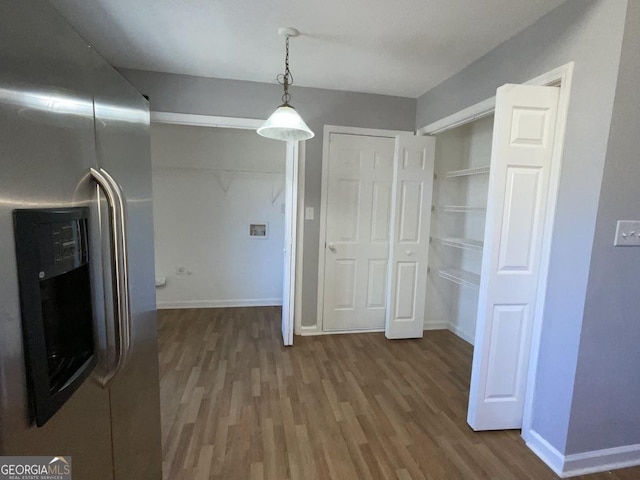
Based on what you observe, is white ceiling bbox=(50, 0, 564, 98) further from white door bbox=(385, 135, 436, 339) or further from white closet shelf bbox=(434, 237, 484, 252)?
white closet shelf bbox=(434, 237, 484, 252)

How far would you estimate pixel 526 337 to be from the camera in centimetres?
188

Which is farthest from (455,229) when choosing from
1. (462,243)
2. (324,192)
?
(324,192)

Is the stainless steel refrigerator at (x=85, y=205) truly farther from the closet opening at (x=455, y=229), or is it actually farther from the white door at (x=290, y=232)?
the closet opening at (x=455, y=229)

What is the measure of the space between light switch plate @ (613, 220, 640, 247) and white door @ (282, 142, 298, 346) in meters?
2.13

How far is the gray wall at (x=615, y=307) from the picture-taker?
1.44 metres

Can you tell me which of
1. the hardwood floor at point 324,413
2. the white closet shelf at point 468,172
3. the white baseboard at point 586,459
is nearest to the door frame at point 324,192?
the hardwood floor at point 324,413

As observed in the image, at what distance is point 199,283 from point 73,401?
3.38 meters

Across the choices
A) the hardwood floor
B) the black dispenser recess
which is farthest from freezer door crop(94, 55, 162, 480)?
the hardwood floor

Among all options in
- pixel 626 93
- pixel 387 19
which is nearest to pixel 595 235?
pixel 626 93

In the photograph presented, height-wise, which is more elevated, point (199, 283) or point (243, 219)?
point (243, 219)

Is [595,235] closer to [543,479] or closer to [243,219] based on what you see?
[543,479]

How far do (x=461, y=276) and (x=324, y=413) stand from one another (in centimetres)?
180

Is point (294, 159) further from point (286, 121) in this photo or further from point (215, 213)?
point (215, 213)

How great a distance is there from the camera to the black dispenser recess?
0.57 meters
